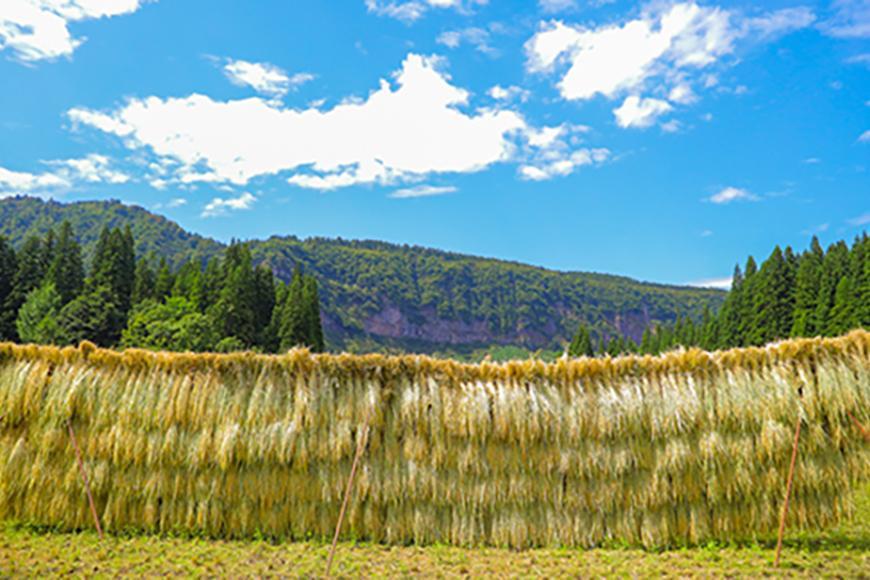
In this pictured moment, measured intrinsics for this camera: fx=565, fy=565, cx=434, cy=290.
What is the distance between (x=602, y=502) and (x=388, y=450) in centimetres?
316

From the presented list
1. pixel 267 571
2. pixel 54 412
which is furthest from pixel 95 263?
pixel 267 571

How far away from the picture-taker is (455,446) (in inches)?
324

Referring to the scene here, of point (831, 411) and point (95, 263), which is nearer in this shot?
point (831, 411)

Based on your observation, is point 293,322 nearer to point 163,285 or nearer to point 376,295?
point 163,285

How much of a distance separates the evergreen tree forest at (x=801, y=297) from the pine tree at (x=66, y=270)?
152ft

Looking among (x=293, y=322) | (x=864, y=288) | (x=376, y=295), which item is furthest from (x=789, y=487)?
(x=376, y=295)

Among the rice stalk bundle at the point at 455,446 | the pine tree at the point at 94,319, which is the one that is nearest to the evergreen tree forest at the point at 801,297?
the rice stalk bundle at the point at 455,446

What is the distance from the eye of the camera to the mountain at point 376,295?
477 feet

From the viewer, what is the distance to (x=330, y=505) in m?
8.22

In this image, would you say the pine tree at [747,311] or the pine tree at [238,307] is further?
the pine tree at [747,311]

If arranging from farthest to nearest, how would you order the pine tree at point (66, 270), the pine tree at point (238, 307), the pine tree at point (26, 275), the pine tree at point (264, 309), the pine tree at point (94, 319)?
the pine tree at point (264, 309) < the pine tree at point (238, 307) < the pine tree at point (66, 270) < the pine tree at point (26, 275) < the pine tree at point (94, 319)

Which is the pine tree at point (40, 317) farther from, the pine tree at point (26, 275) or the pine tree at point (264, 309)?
the pine tree at point (264, 309)

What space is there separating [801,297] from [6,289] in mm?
68919

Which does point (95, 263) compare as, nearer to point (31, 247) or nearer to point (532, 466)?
point (31, 247)
